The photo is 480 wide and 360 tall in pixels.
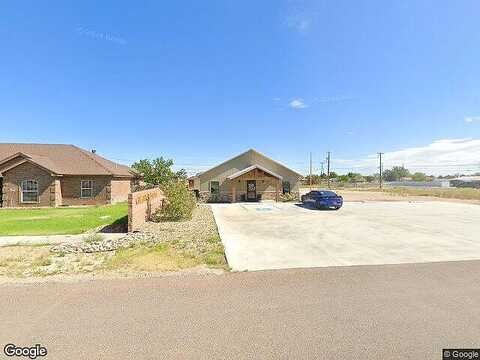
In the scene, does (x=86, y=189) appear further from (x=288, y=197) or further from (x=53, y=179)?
(x=288, y=197)

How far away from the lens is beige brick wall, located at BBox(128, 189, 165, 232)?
11.5 metres

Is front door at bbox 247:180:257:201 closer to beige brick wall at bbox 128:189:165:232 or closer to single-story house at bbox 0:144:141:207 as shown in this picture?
beige brick wall at bbox 128:189:165:232

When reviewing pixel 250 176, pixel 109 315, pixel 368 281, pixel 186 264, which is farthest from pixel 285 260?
pixel 250 176

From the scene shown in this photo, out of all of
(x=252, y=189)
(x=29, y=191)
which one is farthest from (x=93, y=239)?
(x=252, y=189)

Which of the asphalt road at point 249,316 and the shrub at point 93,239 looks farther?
the shrub at point 93,239

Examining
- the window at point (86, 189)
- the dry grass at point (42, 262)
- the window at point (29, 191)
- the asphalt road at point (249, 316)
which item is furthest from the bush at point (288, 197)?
the window at point (29, 191)

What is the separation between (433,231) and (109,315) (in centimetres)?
1389

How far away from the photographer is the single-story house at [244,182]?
92.1 feet

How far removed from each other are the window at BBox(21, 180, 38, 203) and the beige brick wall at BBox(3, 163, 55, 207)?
280mm

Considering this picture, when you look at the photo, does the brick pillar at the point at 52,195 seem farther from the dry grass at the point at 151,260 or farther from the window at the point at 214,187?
the dry grass at the point at 151,260

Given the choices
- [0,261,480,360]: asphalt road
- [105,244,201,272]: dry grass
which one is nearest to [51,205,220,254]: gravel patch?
[105,244,201,272]: dry grass

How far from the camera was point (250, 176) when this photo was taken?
90.9 ft

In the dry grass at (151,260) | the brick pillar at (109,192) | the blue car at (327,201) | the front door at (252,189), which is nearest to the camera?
the dry grass at (151,260)

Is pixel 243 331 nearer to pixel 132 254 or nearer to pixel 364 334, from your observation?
pixel 364 334
